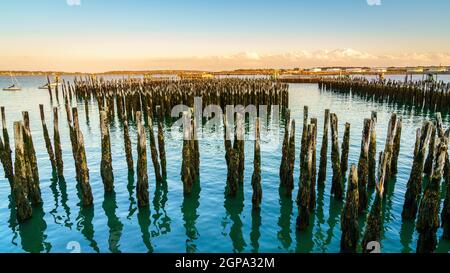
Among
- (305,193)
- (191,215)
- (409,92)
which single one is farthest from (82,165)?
(409,92)

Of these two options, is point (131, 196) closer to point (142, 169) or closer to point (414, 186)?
point (142, 169)

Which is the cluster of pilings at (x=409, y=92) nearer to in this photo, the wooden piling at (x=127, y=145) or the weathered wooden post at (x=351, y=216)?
the weathered wooden post at (x=351, y=216)

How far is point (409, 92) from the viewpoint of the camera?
35312mm

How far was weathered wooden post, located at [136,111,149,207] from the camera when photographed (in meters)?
10.1

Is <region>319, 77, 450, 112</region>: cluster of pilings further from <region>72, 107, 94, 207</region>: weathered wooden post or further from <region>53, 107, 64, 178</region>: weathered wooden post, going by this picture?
<region>53, 107, 64, 178</region>: weathered wooden post

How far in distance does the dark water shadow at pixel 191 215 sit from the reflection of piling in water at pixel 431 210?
5.27m

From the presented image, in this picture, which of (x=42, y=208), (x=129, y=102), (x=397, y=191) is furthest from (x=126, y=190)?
(x=129, y=102)

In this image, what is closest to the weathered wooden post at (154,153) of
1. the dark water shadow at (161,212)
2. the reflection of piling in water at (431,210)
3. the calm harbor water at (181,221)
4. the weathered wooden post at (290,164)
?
the dark water shadow at (161,212)

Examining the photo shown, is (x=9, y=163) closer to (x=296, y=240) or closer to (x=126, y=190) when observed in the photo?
(x=126, y=190)

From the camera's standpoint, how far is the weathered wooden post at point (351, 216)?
7156 millimetres

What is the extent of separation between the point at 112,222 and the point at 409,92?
35.2 meters

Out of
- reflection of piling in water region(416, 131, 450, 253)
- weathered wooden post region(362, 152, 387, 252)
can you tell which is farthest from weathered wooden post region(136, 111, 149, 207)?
reflection of piling in water region(416, 131, 450, 253)

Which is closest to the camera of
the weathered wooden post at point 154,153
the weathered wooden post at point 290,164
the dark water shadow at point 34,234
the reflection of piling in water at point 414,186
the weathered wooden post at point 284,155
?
the dark water shadow at point 34,234
